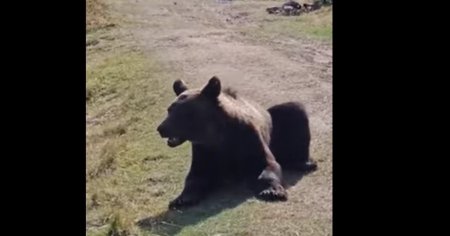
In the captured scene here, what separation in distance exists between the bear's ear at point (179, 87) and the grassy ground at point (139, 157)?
57 millimetres

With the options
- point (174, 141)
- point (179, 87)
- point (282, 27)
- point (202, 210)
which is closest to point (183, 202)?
point (202, 210)

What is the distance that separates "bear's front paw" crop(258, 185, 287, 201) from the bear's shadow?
33 millimetres

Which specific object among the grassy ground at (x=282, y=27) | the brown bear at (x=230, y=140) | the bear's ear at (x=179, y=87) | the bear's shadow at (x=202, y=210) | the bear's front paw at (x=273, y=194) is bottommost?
the bear's shadow at (x=202, y=210)

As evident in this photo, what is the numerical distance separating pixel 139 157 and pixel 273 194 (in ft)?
1.42

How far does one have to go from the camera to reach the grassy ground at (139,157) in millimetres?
2406

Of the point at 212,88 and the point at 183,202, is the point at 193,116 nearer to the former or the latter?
the point at 212,88

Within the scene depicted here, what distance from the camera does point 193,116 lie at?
246 centimetres

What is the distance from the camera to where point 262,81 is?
8.51 feet

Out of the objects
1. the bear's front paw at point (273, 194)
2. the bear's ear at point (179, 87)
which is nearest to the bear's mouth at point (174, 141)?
the bear's ear at point (179, 87)

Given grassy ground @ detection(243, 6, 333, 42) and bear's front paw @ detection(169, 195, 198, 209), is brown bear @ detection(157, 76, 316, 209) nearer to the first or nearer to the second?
bear's front paw @ detection(169, 195, 198, 209)

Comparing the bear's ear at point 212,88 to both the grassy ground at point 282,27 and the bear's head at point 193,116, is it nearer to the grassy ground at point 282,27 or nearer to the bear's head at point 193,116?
the bear's head at point 193,116

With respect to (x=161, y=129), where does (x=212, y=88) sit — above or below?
above
